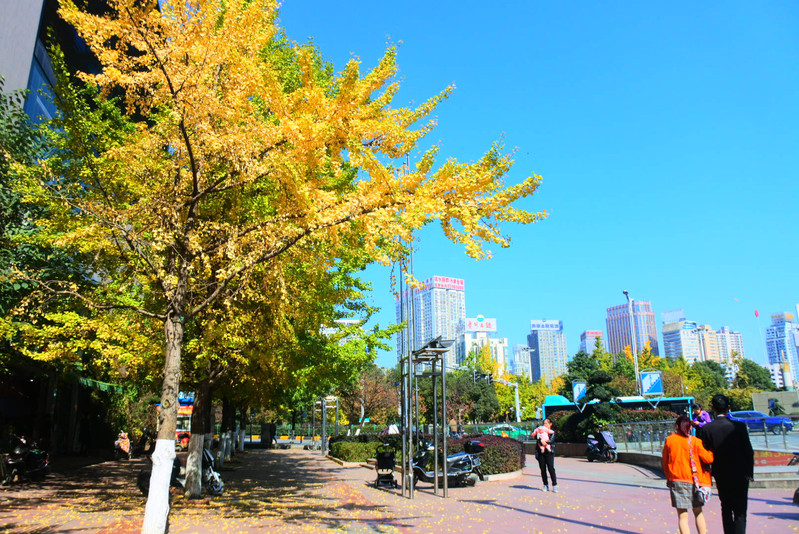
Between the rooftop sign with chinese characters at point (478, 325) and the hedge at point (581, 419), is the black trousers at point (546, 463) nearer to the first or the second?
the hedge at point (581, 419)

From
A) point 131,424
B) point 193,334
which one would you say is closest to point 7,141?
point 193,334

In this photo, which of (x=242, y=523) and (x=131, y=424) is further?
(x=131, y=424)

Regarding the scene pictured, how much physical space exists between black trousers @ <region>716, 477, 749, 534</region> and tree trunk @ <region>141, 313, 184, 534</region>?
21.7ft

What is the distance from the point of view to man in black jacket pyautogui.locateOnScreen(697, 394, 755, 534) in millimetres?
5812

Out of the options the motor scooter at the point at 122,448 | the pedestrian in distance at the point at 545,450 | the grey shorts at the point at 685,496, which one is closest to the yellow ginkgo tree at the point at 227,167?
the grey shorts at the point at 685,496

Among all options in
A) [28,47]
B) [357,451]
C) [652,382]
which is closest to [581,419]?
[652,382]

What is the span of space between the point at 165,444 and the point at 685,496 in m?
6.55

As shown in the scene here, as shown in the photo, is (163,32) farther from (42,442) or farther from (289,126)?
(42,442)

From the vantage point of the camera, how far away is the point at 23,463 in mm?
15055

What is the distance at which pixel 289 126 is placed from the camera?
7852mm

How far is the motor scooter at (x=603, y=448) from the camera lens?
22.4 meters

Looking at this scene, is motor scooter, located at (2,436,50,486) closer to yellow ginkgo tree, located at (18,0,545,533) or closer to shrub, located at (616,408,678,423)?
yellow ginkgo tree, located at (18,0,545,533)

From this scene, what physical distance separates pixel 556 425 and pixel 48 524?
2690 cm

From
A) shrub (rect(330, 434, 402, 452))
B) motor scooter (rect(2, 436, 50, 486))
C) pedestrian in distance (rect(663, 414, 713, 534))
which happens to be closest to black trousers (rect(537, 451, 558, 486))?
pedestrian in distance (rect(663, 414, 713, 534))
